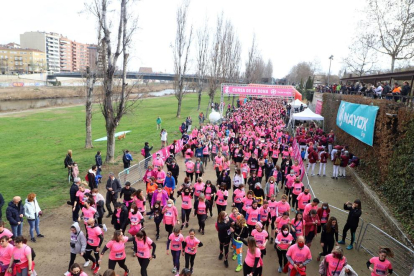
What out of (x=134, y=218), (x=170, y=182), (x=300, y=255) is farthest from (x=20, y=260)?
(x=300, y=255)

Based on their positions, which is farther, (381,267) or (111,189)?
(111,189)

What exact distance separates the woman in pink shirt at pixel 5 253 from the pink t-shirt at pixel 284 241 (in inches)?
233

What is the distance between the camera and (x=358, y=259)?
25.6ft

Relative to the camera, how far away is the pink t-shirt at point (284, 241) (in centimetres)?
666

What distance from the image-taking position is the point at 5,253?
5.86 metres

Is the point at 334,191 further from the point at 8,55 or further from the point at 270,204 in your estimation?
the point at 8,55

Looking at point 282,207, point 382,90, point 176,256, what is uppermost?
point 382,90

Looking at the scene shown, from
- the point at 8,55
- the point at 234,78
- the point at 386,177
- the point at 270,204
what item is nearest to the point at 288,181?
the point at 270,204

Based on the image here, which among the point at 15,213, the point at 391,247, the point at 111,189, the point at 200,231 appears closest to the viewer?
the point at 391,247

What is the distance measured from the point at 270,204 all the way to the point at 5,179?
511 inches

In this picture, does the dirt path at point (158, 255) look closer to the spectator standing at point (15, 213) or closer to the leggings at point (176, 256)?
the leggings at point (176, 256)

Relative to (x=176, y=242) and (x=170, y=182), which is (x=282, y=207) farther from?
(x=170, y=182)

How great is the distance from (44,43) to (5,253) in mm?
165171

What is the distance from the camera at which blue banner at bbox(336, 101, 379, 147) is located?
44.5ft
